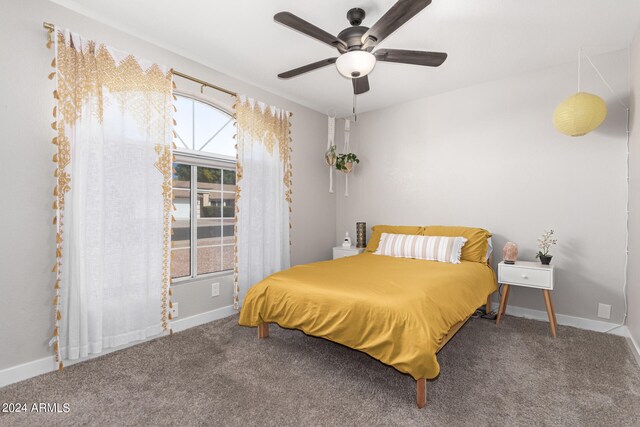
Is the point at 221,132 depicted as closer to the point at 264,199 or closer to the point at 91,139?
the point at 264,199

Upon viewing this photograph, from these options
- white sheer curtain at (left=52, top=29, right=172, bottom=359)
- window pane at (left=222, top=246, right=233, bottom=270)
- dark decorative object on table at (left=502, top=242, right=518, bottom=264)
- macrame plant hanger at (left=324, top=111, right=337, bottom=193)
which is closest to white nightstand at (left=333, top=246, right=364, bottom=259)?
macrame plant hanger at (left=324, top=111, right=337, bottom=193)

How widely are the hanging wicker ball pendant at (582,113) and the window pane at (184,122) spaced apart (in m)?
3.35

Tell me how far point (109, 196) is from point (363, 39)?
2.13 metres

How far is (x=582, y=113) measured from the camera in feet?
8.11

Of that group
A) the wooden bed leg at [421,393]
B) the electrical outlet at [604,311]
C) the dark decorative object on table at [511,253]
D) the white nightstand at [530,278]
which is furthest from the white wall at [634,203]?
the wooden bed leg at [421,393]

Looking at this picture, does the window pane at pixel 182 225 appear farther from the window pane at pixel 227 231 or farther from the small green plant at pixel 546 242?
the small green plant at pixel 546 242

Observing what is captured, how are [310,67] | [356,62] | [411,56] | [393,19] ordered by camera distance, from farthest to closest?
[310,67], [411,56], [356,62], [393,19]

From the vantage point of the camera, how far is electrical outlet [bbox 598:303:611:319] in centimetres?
274

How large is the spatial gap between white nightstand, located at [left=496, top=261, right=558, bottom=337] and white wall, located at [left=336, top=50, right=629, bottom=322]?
0.41 metres

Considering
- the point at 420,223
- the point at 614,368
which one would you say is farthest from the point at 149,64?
the point at 614,368

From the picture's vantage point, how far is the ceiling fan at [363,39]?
168 centimetres

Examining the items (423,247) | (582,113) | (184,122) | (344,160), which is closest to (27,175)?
(184,122)

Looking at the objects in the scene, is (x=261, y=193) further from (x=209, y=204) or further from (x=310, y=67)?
(x=310, y=67)

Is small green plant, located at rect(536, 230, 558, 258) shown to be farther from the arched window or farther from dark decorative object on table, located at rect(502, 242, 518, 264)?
the arched window
